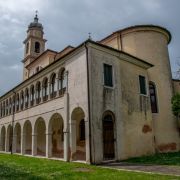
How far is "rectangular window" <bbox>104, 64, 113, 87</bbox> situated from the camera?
1655 centimetres

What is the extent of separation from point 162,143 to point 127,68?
728 centimetres

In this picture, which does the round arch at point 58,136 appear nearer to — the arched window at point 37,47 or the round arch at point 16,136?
the round arch at point 16,136

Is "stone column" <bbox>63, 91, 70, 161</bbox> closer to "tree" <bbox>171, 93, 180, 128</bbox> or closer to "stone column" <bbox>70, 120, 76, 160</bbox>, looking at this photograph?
"stone column" <bbox>70, 120, 76, 160</bbox>

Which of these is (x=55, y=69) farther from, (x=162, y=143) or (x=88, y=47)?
(x=162, y=143)

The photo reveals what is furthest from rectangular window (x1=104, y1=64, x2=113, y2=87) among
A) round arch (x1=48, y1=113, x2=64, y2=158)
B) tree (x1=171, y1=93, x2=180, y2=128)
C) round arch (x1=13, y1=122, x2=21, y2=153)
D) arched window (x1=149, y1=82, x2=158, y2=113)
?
round arch (x1=13, y1=122, x2=21, y2=153)

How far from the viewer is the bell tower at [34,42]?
37625mm

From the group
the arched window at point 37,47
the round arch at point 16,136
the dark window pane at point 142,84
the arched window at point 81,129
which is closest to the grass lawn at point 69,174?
the arched window at point 81,129

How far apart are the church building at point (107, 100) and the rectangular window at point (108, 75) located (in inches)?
0.9

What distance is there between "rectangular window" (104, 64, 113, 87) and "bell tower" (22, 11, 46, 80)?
23.0m

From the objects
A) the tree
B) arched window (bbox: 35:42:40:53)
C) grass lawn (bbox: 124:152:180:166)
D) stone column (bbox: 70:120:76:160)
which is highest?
arched window (bbox: 35:42:40:53)

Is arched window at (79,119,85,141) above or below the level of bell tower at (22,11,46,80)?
below

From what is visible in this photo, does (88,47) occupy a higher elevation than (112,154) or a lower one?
higher

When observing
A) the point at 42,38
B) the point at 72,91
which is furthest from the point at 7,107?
the point at 72,91

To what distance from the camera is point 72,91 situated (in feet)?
54.5
